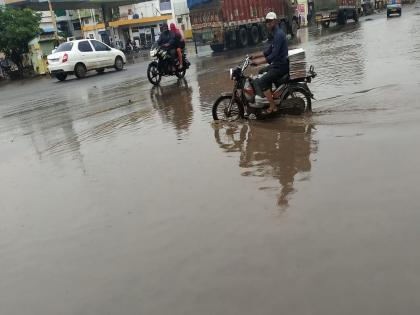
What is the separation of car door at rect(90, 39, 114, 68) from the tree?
30.6ft

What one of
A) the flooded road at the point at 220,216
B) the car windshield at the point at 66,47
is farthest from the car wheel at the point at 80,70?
the flooded road at the point at 220,216

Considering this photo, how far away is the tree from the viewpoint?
27.4 metres

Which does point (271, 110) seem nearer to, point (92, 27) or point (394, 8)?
point (394, 8)

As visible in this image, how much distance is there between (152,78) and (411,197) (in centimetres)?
1115

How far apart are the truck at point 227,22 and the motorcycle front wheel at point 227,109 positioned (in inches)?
767

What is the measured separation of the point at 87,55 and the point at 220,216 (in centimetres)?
1720

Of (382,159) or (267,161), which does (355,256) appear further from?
(267,161)

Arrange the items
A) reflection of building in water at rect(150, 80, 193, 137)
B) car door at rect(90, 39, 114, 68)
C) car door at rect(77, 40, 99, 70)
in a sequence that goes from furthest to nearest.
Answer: car door at rect(90, 39, 114, 68) → car door at rect(77, 40, 99, 70) → reflection of building in water at rect(150, 80, 193, 137)

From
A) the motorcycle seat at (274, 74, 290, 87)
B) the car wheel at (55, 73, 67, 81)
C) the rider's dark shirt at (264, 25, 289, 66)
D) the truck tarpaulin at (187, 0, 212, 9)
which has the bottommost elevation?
the motorcycle seat at (274, 74, 290, 87)

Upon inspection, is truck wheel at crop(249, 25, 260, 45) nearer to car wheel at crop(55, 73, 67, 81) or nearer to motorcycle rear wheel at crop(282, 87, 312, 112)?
car wheel at crop(55, 73, 67, 81)

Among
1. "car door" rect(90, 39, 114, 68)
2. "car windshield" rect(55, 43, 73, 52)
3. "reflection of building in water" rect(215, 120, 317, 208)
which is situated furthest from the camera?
"car door" rect(90, 39, 114, 68)

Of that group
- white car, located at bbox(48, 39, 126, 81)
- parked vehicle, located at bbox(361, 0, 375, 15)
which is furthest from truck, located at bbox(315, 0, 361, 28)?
white car, located at bbox(48, 39, 126, 81)

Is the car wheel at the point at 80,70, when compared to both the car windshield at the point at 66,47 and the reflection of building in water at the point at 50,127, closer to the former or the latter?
the car windshield at the point at 66,47

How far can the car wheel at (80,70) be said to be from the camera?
19562mm
